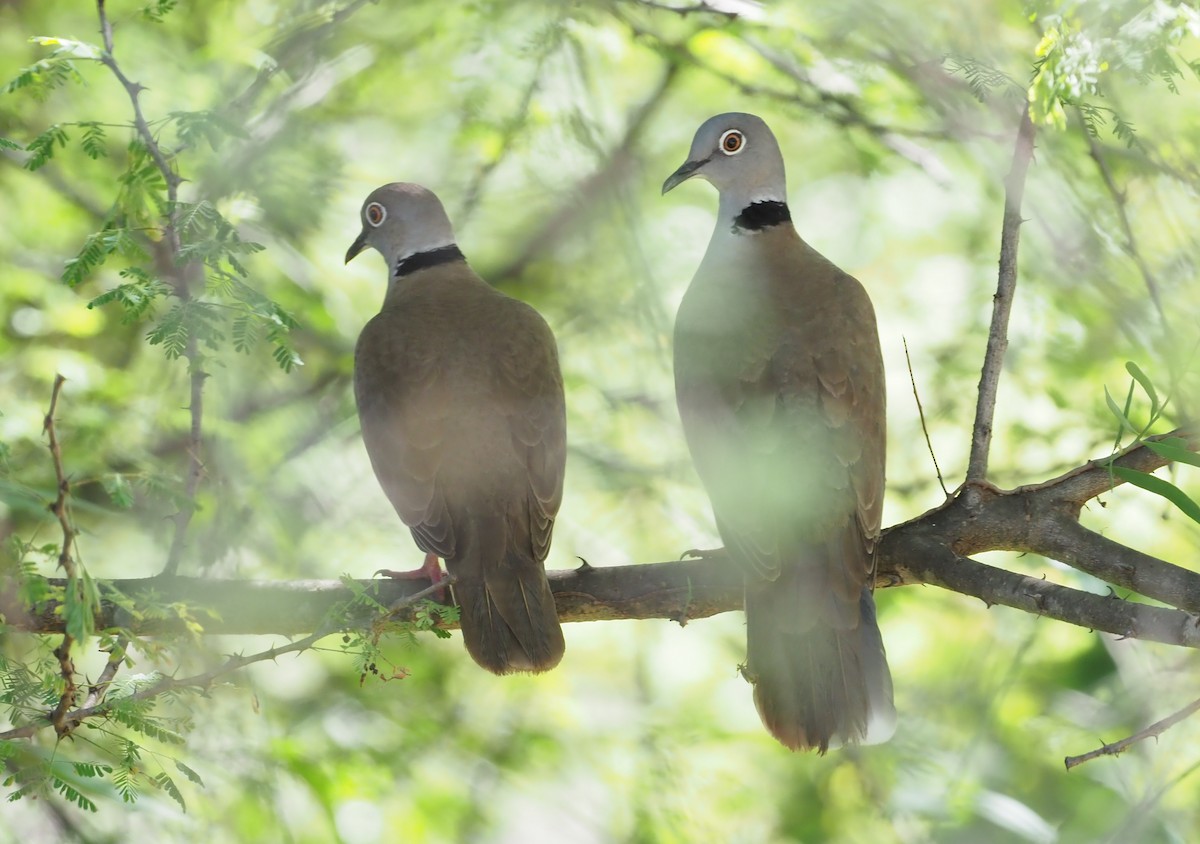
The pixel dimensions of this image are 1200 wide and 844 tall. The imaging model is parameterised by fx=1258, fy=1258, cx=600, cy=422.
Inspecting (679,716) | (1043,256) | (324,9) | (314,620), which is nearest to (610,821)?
(679,716)

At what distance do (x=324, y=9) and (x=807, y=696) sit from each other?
2578mm

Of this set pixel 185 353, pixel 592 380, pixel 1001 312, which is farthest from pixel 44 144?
pixel 592 380

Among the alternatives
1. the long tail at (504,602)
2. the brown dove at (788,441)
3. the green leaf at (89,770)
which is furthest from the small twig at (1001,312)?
the green leaf at (89,770)

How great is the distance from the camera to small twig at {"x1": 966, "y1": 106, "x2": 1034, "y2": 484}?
2.76 metres

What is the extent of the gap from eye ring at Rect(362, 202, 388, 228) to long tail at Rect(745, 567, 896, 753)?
1.78m

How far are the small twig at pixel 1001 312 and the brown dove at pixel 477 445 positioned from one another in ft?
3.30

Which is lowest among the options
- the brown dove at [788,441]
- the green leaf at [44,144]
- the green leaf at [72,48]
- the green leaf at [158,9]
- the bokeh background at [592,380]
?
the bokeh background at [592,380]

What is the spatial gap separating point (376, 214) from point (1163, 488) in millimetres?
2469

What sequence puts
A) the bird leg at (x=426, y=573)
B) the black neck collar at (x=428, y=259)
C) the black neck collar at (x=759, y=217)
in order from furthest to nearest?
the black neck collar at (x=428, y=259)
the black neck collar at (x=759, y=217)
the bird leg at (x=426, y=573)

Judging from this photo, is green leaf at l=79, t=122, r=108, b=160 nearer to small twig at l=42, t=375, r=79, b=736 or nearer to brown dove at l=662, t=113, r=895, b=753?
small twig at l=42, t=375, r=79, b=736

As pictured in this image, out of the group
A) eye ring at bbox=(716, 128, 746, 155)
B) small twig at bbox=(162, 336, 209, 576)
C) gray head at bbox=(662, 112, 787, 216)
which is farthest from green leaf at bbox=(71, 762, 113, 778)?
eye ring at bbox=(716, 128, 746, 155)

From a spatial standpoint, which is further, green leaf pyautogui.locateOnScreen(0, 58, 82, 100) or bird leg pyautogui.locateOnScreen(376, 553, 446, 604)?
bird leg pyautogui.locateOnScreen(376, 553, 446, 604)

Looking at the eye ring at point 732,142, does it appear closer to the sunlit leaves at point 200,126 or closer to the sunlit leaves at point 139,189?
the sunlit leaves at point 200,126

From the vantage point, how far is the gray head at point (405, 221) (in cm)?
383
